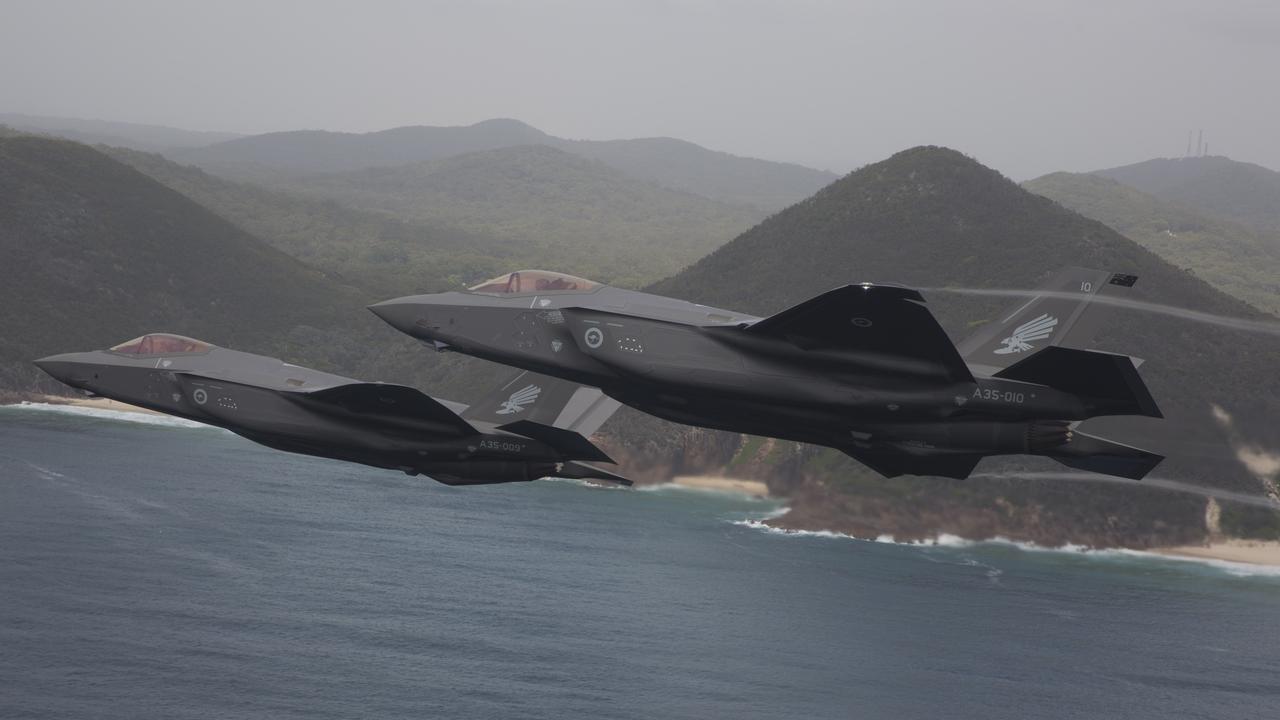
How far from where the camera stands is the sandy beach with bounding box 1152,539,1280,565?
474ft

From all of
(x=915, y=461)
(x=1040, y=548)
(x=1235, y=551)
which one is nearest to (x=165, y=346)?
(x=915, y=461)

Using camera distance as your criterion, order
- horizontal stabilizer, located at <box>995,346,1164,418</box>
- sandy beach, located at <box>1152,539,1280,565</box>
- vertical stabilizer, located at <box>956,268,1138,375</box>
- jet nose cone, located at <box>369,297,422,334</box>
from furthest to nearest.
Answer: sandy beach, located at <box>1152,539,1280,565</box>, vertical stabilizer, located at <box>956,268,1138,375</box>, jet nose cone, located at <box>369,297,422,334</box>, horizontal stabilizer, located at <box>995,346,1164,418</box>

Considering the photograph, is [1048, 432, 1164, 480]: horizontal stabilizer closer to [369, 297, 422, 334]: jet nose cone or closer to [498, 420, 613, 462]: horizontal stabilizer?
[498, 420, 613, 462]: horizontal stabilizer

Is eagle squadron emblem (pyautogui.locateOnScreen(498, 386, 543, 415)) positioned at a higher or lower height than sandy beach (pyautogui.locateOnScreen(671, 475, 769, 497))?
higher

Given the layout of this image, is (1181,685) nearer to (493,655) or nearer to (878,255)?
(493,655)

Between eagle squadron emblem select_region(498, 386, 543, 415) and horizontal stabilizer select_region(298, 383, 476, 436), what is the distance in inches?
165

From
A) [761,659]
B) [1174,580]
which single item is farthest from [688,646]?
[1174,580]

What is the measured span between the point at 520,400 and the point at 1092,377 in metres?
28.5

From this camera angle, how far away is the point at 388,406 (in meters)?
49.2

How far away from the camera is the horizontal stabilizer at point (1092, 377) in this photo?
31.8 metres

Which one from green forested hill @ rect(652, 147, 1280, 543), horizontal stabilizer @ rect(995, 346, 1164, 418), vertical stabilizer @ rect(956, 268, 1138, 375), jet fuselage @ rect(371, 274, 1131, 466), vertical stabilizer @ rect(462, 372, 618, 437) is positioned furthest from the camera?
green forested hill @ rect(652, 147, 1280, 543)

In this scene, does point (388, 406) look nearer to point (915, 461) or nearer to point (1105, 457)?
point (915, 461)

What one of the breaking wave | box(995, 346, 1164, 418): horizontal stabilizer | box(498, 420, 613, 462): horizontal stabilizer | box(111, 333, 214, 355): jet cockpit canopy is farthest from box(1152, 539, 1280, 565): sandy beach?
box(111, 333, 214, 355): jet cockpit canopy

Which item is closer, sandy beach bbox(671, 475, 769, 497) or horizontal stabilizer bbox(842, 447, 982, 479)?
horizontal stabilizer bbox(842, 447, 982, 479)
